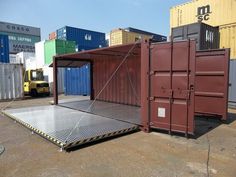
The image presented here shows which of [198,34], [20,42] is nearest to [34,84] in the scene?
[198,34]

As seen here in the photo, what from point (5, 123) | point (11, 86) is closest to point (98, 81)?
point (5, 123)

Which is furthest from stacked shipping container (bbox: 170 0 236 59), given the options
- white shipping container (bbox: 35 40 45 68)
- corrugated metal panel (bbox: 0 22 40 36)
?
corrugated metal panel (bbox: 0 22 40 36)

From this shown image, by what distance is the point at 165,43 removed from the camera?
5.83 meters

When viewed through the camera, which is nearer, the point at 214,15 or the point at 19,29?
the point at 214,15

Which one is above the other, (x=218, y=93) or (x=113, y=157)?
(x=218, y=93)

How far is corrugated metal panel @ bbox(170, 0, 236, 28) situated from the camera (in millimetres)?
12896

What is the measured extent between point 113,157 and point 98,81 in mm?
8320

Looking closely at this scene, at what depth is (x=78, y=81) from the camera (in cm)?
1802

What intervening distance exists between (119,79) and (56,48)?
14.0 metres

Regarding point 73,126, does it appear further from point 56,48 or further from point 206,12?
point 56,48

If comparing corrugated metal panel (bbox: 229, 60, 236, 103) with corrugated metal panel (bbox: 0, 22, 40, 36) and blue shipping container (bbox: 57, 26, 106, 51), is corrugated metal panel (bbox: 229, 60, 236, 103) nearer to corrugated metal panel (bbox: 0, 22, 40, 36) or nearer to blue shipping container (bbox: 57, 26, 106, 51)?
blue shipping container (bbox: 57, 26, 106, 51)

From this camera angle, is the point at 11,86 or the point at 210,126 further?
the point at 11,86

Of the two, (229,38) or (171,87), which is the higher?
(229,38)

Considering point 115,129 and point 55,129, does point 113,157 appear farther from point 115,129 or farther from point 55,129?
point 55,129
